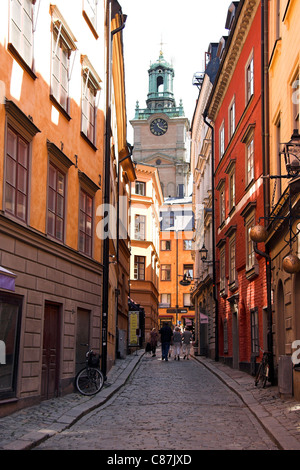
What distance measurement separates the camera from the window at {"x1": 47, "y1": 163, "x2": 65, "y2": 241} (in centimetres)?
1423

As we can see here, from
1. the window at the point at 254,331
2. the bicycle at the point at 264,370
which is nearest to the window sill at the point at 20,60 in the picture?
the bicycle at the point at 264,370

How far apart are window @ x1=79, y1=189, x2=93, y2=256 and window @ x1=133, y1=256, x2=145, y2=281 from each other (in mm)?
32154

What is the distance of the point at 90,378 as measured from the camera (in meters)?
15.2

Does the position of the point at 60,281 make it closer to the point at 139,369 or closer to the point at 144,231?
the point at 139,369

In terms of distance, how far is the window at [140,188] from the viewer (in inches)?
1993

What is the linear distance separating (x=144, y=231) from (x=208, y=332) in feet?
57.4

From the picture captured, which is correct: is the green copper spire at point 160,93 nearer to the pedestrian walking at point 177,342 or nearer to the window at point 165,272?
the window at point 165,272

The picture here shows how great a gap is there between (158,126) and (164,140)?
2312 mm

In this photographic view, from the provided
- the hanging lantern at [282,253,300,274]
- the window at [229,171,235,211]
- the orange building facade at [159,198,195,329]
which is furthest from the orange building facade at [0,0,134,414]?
the orange building facade at [159,198,195,329]

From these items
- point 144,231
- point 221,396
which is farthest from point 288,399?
point 144,231

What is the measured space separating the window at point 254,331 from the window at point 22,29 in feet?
36.3

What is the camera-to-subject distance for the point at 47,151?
13867 millimetres

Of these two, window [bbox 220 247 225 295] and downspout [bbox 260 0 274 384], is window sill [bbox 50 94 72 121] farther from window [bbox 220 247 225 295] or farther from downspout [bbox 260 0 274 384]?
window [bbox 220 247 225 295]

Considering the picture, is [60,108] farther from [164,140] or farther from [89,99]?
[164,140]
